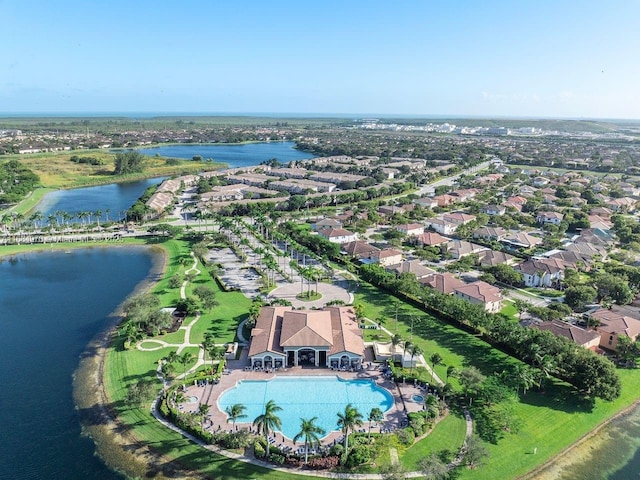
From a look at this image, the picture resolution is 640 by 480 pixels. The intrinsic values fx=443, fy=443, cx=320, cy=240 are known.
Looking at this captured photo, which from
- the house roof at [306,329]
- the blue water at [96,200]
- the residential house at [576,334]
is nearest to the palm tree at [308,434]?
the house roof at [306,329]

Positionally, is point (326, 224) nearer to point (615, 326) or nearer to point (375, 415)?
point (615, 326)

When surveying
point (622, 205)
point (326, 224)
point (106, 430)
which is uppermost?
point (622, 205)

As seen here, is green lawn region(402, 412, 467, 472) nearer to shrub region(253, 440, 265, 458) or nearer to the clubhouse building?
shrub region(253, 440, 265, 458)

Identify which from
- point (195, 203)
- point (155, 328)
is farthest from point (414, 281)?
point (195, 203)

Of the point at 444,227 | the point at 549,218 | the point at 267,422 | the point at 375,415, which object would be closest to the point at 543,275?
the point at 444,227

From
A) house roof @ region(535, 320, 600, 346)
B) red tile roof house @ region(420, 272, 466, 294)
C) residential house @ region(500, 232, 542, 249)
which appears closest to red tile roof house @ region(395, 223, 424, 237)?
residential house @ region(500, 232, 542, 249)

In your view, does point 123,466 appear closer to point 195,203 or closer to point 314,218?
point 314,218
